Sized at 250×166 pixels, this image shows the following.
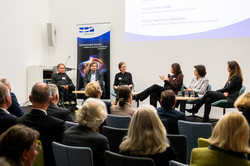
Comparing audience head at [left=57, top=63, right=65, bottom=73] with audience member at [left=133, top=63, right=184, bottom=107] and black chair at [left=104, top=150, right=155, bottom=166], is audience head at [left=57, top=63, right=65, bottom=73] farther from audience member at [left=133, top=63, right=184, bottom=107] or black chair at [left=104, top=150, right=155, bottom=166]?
black chair at [left=104, top=150, right=155, bottom=166]

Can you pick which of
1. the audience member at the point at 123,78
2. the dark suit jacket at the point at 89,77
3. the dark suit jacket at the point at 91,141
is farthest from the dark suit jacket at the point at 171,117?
the dark suit jacket at the point at 89,77

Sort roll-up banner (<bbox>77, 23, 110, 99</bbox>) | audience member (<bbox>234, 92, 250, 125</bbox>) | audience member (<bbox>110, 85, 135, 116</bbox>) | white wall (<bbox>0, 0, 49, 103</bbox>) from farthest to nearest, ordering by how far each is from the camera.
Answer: roll-up banner (<bbox>77, 23, 110, 99</bbox>)
white wall (<bbox>0, 0, 49, 103</bbox>)
audience member (<bbox>110, 85, 135, 116</bbox>)
audience member (<bbox>234, 92, 250, 125</bbox>)

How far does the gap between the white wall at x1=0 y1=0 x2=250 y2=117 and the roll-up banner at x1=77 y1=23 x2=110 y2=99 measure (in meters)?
0.20

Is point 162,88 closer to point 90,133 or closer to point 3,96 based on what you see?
point 3,96

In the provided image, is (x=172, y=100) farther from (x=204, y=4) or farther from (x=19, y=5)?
(x=19, y=5)

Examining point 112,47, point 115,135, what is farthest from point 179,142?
point 112,47

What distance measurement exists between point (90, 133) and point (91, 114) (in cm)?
16

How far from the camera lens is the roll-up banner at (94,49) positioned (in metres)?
7.64

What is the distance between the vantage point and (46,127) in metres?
2.20

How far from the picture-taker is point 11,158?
1.11m

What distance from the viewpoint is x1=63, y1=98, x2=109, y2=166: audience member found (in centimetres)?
200

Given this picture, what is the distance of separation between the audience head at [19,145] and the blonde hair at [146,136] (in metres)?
0.74

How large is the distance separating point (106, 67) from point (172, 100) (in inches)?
187

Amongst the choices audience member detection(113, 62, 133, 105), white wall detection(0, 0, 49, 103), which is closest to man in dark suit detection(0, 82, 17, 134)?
audience member detection(113, 62, 133, 105)
